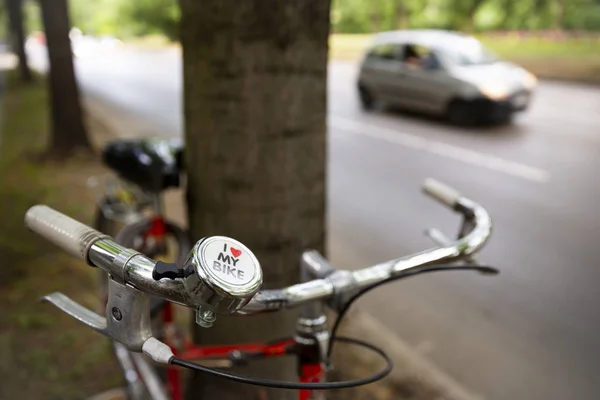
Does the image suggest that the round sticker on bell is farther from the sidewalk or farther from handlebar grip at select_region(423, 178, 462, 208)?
the sidewalk

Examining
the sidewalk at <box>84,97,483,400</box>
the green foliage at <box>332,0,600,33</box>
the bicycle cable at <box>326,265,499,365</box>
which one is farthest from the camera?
the green foliage at <box>332,0,600,33</box>

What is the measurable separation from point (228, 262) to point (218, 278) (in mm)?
41

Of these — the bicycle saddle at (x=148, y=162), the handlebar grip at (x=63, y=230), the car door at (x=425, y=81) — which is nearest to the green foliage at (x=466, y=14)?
the car door at (x=425, y=81)

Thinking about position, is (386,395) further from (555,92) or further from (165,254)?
(555,92)

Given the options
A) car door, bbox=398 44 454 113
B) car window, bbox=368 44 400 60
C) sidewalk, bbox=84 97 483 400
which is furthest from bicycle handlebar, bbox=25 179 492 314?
car window, bbox=368 44 400 60

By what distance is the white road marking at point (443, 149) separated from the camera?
22.0 ft

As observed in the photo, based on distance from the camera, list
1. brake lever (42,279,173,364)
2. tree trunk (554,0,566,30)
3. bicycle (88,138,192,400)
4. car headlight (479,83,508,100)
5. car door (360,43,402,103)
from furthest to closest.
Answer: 1. tree trunk (554,0,566,30)
2. car door (360,43,402,103)
3. car headlight (479,83,508,100)
4. bicycle (88,138,192,400)
5. brake lever (42,279,173,364)

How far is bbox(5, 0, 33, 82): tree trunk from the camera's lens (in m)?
12.3

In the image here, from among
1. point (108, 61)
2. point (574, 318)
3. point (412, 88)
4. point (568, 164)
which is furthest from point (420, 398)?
point (108, 61)

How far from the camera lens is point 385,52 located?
1017 cm

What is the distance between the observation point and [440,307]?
3.76 meters

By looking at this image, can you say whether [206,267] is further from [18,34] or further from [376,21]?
[376,21]

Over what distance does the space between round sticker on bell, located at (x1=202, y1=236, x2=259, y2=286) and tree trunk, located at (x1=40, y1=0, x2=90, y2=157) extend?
264 inches

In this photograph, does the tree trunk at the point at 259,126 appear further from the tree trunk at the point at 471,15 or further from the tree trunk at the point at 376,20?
the tree trunk at the point at 376,20
